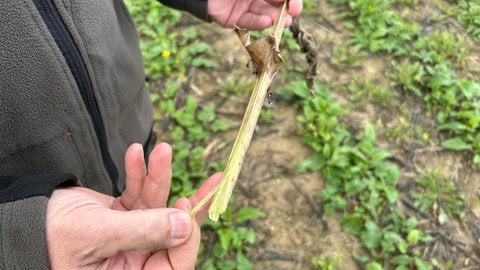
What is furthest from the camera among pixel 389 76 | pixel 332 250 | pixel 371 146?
pixel 389 76

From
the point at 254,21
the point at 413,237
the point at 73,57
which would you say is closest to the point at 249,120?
the point at 73,57

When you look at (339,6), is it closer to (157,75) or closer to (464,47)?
(464,47)

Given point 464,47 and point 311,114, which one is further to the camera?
point 464,47

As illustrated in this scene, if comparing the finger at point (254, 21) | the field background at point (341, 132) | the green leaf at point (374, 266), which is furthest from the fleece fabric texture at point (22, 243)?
the green leaf at point (374, 266)

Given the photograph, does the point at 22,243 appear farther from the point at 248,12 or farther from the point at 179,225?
the point at 248,12

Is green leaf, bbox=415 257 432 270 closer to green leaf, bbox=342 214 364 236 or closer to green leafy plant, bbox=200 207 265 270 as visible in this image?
green leaf, bbox=342 214 364 236

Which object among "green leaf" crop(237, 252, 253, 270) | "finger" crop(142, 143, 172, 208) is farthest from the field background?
"finger" crop(142, 143, 172, 208)

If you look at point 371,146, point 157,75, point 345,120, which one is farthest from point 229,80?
point 371,146
